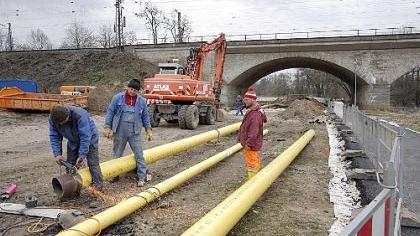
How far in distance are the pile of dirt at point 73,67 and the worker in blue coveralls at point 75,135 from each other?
2900 cm

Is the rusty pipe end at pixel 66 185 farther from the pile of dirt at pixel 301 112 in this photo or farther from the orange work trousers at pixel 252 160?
the pile of dirt at pixel 301 112

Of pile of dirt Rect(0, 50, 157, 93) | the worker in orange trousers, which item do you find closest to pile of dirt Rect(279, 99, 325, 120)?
pile of dirt Rect(0, 50, 157, 93)

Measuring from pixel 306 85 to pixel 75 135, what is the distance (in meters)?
83.0

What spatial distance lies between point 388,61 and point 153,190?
31.5m

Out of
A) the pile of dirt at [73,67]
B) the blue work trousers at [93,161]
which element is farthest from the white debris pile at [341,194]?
the pile of dirt at [73,67]

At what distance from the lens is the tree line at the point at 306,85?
→ 70438 mm

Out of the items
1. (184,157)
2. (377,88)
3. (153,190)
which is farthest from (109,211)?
(377,88)

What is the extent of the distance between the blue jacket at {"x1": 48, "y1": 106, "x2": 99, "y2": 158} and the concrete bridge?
30.7 meters

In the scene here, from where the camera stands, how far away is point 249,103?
7.52 m

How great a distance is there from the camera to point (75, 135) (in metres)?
6.29

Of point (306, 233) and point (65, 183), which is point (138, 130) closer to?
point (65, 183)

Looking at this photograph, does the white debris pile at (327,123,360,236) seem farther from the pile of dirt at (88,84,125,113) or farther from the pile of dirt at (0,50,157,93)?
the pile of dirt at (0,50,157,93)

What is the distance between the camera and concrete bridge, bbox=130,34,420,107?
110 ft

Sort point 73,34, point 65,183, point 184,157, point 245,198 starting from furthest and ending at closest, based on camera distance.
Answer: point 73,34 < point 184,157 < point 65,183 < point 245,198
